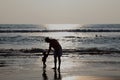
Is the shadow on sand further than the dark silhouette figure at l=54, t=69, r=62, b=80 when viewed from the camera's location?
Yes

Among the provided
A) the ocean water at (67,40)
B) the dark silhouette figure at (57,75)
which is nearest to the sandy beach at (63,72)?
the dark silhouette figure at (57,75)

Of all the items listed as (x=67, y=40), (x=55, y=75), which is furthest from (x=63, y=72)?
(x=67, y=40)

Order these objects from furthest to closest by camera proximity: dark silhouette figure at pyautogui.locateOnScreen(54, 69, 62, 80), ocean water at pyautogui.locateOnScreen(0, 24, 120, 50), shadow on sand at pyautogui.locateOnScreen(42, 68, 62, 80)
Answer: ocean water at pyautogui.locateOnScreen(0, 24, 120, 50), shadow on sand at pyautogui.locateOnScreen(42, 68, 62, 80), dark silhouette figure at pyautogui.locateOnScreen(54, 69, 62, 80)

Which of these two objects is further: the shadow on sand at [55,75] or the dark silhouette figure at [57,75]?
the shadow on sand at [55,75]

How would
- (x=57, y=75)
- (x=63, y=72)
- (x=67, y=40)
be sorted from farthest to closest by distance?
(x=67, y=40) → (x=63, y=72) → (x=57, y=75)

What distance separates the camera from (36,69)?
17.6 meters

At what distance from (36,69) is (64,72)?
6.08 feet

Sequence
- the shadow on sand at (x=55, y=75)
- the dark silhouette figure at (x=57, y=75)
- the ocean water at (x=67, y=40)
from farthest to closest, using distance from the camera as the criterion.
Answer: the ocean water at (x=67, y=40) < the shadow on sand at (x=55, y=75) < the dark silhouette figure at (x=57, y=75)

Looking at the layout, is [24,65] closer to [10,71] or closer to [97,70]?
[10,71]

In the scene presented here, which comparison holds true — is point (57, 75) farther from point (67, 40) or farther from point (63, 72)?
point (67, 40)

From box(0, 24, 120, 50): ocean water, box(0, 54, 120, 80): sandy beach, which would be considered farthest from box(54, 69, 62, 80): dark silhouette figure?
box(0, 24, 120, 50): ocean water

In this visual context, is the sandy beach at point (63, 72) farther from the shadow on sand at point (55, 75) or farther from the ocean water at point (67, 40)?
the ocean water at point (67, 40)

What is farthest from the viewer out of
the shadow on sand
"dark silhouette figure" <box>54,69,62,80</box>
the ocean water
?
the ocean water

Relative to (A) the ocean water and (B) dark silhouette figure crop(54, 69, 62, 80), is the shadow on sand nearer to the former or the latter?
(B) dark silhouette figure crop(54, 69, 62, 80)
